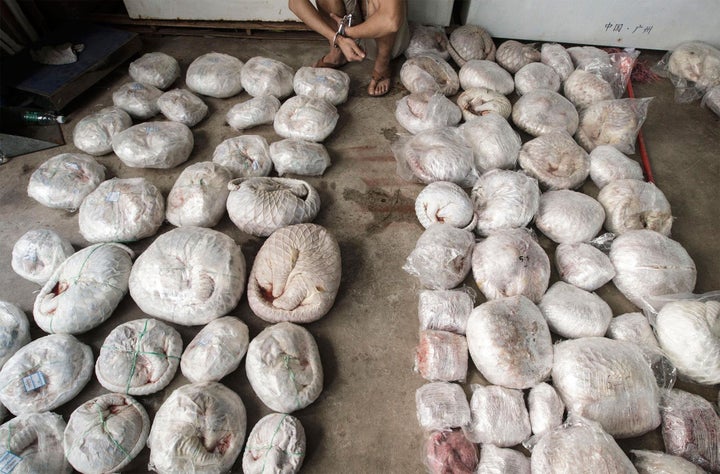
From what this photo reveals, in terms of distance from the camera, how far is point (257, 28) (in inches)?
146

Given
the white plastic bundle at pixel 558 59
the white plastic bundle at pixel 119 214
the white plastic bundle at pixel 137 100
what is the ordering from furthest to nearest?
the white plastic bundle at pixel 558 59
the white plastic bundle at pixel 137 100
the white plastic bundle at pixel 119 214

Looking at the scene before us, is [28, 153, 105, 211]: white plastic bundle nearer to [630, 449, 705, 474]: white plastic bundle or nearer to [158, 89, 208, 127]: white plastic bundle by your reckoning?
[158, 89, 208, 127]: white plastic bundle

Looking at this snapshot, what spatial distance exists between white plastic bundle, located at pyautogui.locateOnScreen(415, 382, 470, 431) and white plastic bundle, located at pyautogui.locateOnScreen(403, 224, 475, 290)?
57 cm

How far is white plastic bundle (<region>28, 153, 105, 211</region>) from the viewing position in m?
2.57

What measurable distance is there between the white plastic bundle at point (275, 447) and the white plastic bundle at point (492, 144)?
6.26 ft

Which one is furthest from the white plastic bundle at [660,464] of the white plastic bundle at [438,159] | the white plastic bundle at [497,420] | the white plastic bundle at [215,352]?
the white plastic bundle at [215,352]

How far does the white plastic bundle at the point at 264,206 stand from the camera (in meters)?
2.40

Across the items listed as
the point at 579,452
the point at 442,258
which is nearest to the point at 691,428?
the point at 579,452

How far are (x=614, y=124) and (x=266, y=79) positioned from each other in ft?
8.31

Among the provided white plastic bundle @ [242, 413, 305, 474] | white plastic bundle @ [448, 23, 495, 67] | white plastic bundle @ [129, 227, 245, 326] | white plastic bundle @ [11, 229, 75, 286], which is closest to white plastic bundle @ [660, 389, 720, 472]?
white plastic bundle @ [242, 413, 305, 474]

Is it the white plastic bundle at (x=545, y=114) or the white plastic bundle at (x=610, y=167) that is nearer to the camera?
the white plastic bundle at (x=610, y=167)

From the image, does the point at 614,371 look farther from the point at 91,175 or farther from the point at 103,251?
the point at 91,175

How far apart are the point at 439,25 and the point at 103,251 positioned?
3.22m

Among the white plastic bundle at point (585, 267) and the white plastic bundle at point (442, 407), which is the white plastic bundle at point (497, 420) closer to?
the white plastic bundle at point (442, 407)
